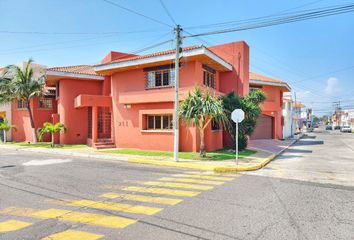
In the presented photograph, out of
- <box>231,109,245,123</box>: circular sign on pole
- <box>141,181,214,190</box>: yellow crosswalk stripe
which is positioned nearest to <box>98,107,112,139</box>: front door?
<box>231,109,245,123</box>: circular sign on pole

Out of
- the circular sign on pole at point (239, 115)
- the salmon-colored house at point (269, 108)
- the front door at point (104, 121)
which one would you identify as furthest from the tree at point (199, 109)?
the salmon-colored house at point (269, 108)

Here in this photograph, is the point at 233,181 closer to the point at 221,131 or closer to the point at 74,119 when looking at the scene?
the point at 221,131

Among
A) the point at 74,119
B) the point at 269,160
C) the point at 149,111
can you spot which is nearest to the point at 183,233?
Answer: the point at 269,160

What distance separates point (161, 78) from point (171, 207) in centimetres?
1248

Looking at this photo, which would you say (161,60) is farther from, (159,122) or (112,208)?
(112,208)

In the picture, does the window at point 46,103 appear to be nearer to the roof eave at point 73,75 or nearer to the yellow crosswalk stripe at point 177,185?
the roof eave at point 73,75

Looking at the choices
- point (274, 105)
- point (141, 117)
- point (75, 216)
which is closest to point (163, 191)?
point (75, 216)

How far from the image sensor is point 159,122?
17.4 m

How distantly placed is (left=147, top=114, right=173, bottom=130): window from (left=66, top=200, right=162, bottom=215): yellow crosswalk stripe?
1069cm

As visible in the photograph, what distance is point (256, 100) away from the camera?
1889 cm

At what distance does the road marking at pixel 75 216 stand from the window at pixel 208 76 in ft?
43.4

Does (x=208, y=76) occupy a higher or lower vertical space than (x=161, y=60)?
lower

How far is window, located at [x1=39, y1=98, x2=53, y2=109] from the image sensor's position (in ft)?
80.9

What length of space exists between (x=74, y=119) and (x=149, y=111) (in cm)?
856
